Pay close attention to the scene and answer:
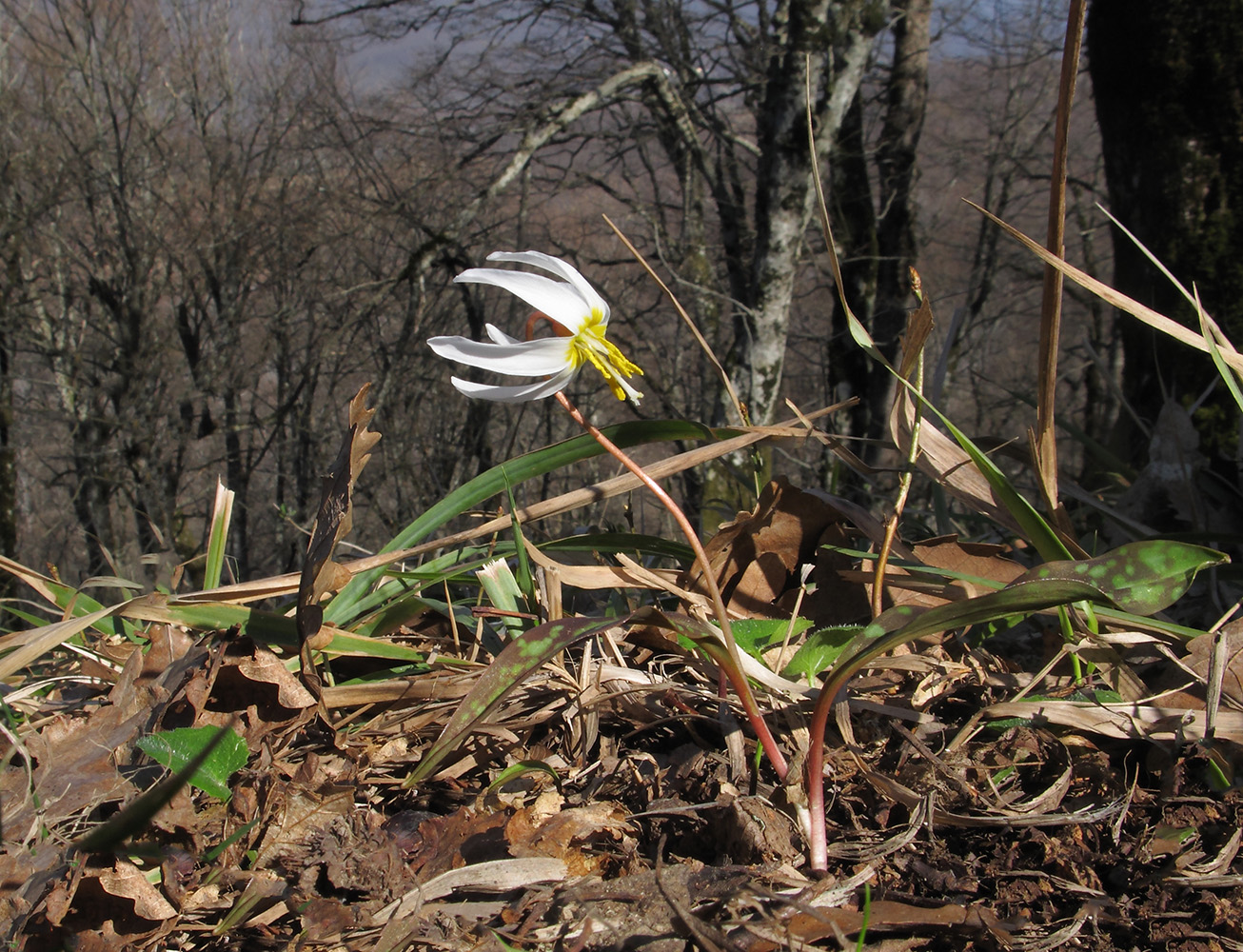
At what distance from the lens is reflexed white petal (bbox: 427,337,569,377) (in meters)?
0.91

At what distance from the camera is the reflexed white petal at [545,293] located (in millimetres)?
916

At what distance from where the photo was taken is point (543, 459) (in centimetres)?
134

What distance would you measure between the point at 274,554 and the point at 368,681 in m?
17.4

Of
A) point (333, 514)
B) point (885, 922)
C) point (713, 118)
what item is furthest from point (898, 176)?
point (885, 922)

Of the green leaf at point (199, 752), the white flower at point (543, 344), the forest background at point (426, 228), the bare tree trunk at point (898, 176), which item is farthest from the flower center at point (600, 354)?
the bare tree trunk at point (898, 176)

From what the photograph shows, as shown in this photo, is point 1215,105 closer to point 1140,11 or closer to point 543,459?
point 1140,11

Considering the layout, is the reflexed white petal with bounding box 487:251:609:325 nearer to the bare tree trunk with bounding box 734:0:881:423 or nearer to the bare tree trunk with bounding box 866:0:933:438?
the bare tree trunk with bounding box 734:0:881:423

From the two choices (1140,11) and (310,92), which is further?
(310,92)

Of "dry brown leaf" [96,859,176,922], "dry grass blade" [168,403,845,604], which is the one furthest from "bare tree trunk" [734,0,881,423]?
"dry brown leaf" [96,859,176,922]

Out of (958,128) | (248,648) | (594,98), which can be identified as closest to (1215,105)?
(248,648)

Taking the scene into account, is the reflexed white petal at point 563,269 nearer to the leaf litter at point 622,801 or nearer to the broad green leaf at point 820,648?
the leaf litter at point 622,801

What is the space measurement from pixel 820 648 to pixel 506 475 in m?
0.55

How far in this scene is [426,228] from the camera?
31.1 feet

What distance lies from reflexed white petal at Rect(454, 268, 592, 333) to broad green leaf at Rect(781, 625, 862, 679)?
0.50m
